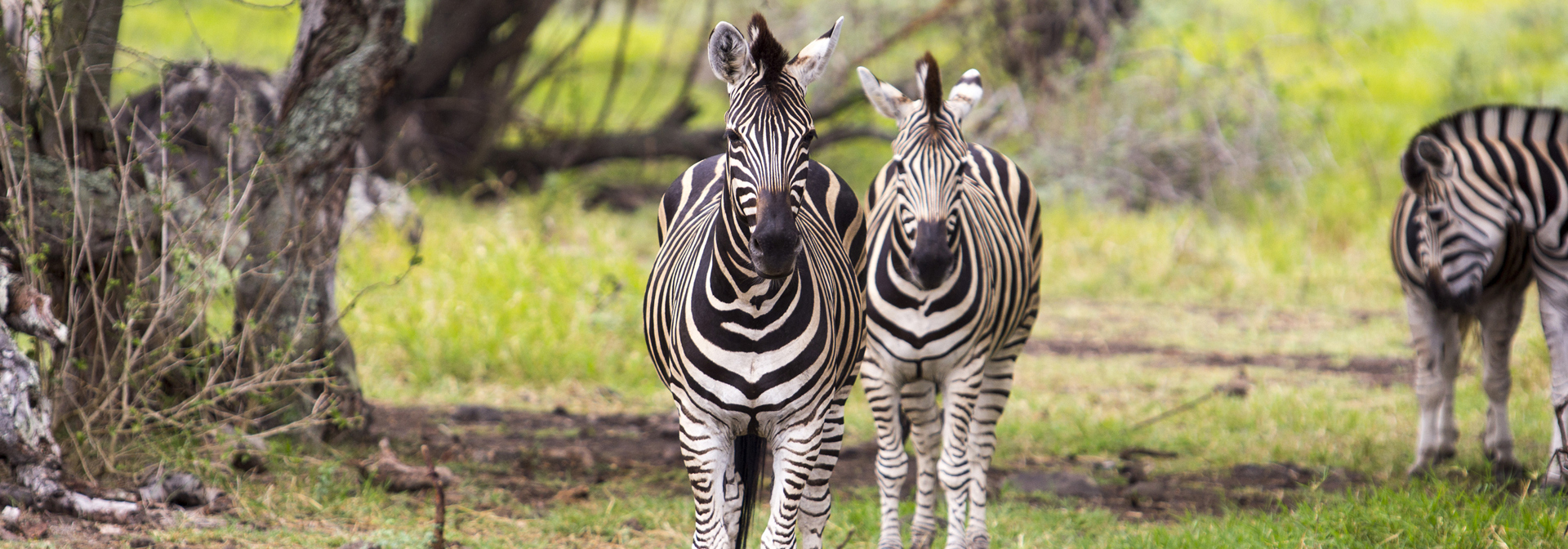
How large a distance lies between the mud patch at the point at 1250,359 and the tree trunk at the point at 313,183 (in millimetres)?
4750

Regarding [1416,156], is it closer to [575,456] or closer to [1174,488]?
[1174,488]

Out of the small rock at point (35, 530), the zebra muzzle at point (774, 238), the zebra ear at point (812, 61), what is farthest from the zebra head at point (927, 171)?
the small rock at point (35, 530)

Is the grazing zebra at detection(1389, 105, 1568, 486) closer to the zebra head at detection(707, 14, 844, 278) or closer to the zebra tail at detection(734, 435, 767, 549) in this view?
the zebra tail at detection(734, 435, 767, 549)

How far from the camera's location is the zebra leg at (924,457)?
4422 mm

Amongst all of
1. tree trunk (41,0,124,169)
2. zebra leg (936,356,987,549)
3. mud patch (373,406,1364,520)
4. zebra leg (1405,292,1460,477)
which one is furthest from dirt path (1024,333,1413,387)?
tree trunk (41,0,124,169)

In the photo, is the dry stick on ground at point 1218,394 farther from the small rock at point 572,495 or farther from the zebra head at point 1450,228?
the small rock at point 572,495

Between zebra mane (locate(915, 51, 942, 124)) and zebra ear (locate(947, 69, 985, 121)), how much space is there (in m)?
0.26

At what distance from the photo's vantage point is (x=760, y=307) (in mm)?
3107

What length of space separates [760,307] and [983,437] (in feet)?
6.13

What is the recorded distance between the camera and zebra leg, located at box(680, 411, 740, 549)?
10.7ft

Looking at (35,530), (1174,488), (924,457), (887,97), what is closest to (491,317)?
(35,530)

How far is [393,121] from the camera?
40.2 feet

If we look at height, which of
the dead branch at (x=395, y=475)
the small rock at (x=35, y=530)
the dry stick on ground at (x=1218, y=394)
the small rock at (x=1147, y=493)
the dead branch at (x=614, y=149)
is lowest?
the dead branch at (x=395, y=475)

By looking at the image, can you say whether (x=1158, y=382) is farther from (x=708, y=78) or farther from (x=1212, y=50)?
(x=708, y=78)
